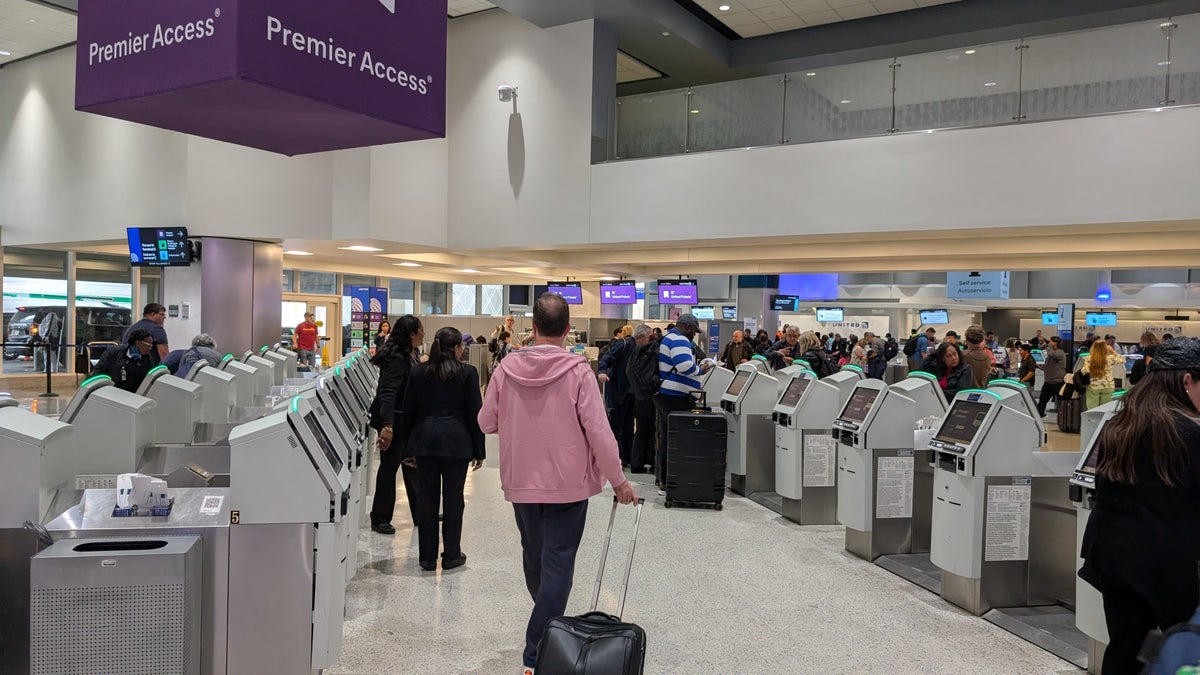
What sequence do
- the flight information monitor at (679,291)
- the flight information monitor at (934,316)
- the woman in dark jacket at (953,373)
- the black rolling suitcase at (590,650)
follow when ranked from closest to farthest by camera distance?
the black rolling suitcase at (590,650)
the woman in dark jacket at (953,373)
the flight information monitor at (679,291)
the flight information monitor at (934,316)

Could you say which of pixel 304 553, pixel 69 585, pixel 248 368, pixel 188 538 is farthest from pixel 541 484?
pixel 248 368

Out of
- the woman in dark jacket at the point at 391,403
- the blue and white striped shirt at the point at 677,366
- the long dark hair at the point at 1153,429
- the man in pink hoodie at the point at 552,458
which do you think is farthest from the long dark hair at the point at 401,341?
the long dark hair at the point at 1153,429

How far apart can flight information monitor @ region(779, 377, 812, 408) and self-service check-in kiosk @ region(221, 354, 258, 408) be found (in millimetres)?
4337

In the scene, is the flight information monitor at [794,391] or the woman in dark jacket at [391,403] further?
the flight information monitor at [794,391]

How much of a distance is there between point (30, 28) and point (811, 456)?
1383cm

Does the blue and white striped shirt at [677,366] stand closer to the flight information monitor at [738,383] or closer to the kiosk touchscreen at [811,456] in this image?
the flight information monitor at [738,383]

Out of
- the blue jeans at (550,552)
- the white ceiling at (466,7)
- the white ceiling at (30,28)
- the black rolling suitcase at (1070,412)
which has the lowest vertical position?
the black rolling suitcase at (1070,412)

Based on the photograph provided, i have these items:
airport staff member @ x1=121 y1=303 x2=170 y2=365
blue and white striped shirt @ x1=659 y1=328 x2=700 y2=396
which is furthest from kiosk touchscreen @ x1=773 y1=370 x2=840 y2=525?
airport staff member @ x1=121 y1=303 x2=170 y2=365

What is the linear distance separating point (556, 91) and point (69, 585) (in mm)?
10845

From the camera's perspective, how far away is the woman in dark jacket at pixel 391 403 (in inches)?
221

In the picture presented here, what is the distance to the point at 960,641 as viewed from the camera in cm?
422

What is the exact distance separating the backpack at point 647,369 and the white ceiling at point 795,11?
7.02 m

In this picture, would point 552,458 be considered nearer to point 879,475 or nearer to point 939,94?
point 879,475

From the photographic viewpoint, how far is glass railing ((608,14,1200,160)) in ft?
27.5
